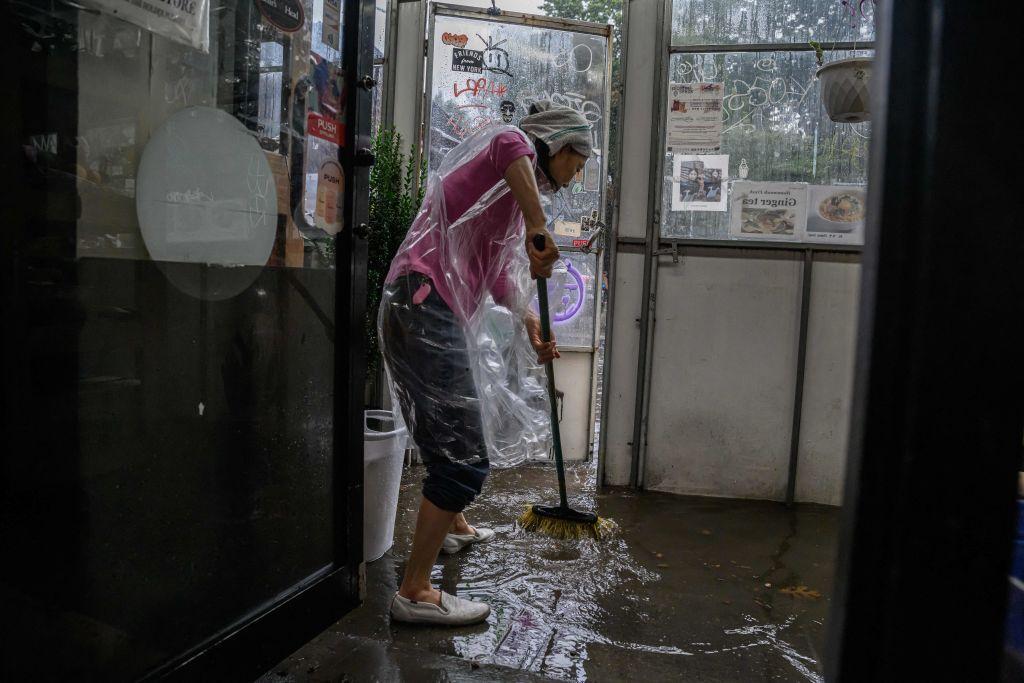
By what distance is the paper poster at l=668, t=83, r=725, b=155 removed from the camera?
379 cm

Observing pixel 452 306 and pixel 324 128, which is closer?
pixel 324 128

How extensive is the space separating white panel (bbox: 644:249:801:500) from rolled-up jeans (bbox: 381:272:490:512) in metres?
1.89

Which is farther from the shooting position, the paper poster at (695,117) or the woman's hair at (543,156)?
the paper poster at (695,117)

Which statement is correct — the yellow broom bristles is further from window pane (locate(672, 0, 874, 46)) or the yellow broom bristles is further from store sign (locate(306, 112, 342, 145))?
window pane (locate(672, 0, 874, 46))

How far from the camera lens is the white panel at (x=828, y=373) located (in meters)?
3.74

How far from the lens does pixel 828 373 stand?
3766 millimetres

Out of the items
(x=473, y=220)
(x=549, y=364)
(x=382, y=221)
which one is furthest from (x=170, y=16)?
(x=382, y=221)

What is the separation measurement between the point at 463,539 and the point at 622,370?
4.74ft

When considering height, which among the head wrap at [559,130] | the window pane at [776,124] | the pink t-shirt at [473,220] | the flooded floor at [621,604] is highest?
the window pane at [776,124]

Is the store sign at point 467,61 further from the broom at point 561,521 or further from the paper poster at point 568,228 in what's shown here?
the broom at point 561,521

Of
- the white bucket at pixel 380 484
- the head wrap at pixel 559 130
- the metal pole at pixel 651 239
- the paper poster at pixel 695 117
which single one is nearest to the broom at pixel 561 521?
the white bucket at pixel 380 484

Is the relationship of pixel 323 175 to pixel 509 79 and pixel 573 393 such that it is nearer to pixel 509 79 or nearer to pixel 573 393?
pixel 509 79

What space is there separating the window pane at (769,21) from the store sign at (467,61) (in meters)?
1.19

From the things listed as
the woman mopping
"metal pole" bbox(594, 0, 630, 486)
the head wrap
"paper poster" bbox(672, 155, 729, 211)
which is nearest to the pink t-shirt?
the woman mopping
